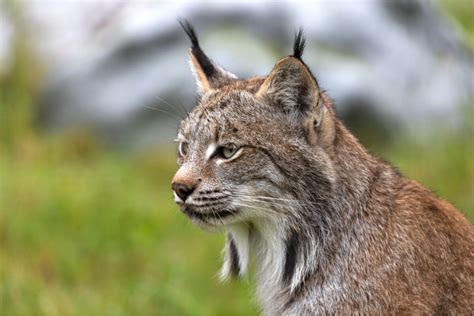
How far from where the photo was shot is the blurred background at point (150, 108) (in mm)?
10859

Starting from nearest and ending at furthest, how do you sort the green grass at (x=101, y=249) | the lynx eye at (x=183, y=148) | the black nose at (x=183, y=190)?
the black nose at (x=183, y=190), the lynx eye at (x=183, y=148), the green grass at (x=101, y=249)

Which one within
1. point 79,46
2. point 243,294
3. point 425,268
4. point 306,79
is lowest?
point 243,294

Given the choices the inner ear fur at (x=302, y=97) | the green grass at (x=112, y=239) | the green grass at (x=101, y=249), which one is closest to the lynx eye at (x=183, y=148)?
the inner ear fur at (x=302, y=97)

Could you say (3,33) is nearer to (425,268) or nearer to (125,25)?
(125,25)

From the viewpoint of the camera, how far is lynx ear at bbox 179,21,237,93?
6930 millimetres

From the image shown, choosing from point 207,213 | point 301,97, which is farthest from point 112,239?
point 301,97

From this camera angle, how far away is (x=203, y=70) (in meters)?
7.02

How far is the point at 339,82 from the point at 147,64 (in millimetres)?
2718

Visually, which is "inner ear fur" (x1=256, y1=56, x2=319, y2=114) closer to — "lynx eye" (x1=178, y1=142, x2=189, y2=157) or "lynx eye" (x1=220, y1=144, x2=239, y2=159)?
"lynx eye" (x1=220, y1=144, x2=239, y2=159)

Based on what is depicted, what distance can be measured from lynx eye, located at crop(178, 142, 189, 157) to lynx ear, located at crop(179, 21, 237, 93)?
45cm

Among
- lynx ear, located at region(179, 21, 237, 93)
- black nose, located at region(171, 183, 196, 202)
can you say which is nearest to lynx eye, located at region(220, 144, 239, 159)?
black nose, located at region(171, 183, 196, 202)

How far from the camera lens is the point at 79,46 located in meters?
16.5

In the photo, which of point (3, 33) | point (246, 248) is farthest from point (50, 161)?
point (246, 248)

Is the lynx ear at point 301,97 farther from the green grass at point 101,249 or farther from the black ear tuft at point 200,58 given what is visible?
the green grass at point 101,249
